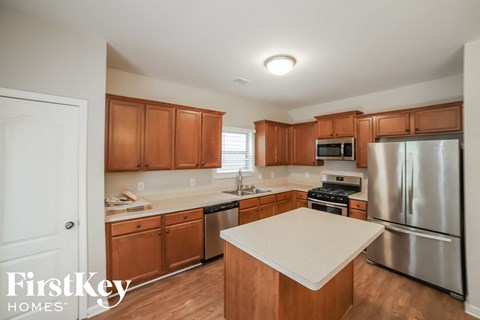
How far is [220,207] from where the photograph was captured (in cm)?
305

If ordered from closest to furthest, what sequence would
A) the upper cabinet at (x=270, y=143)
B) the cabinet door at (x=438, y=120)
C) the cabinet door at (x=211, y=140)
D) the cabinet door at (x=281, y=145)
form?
the cabinet door at (x=438, y=120)
the cabinet door at (x=211, y=140)
the upper cabinet at (x=270, y=143)
the cabinet door at (x=281, y=145)

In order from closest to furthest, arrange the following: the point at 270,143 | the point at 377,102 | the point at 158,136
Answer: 1. the point at 158,136
2. the point at 377,102
3. the point at 270,143

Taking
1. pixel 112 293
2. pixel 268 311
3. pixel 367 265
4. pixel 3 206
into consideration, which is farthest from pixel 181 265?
pixel 367 265

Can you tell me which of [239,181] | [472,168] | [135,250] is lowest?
[135,250]

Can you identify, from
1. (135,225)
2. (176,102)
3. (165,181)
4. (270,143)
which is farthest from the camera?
(270,143)

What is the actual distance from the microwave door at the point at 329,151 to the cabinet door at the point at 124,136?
3295mm

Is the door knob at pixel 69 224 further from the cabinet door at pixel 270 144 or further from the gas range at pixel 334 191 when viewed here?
the gas range at pixel 334 191

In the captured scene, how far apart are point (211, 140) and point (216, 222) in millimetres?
1295

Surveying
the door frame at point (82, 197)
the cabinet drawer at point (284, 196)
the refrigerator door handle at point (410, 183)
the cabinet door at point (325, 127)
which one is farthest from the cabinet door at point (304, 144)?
the door frame at point (82, 197)

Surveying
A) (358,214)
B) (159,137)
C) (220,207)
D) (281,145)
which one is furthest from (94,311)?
(281,145)

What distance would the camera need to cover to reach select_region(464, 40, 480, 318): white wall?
78.8 inches

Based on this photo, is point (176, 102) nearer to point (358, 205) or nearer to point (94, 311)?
point (94, 311)

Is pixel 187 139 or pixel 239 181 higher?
pixel 187 139

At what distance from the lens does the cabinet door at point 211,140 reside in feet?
10.7
